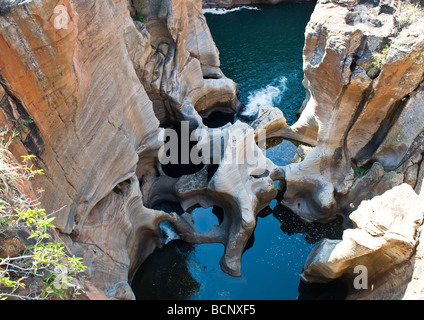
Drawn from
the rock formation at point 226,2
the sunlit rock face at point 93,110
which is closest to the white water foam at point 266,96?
the sunlit rock face at point 93,110

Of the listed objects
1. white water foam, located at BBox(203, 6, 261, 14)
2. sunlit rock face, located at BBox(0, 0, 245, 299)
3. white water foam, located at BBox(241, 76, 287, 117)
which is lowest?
white water foam, located at BBox(241, 76, 287, 117)

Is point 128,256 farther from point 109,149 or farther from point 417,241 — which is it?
point 417,241

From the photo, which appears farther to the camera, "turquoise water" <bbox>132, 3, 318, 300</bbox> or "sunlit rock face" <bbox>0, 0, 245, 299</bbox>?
"turquoise water" <bbox>132, 3, 318, 300</bbox>

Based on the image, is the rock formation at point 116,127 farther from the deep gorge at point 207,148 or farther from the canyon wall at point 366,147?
the canyon wall at point 366,147

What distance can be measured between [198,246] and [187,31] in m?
9.29

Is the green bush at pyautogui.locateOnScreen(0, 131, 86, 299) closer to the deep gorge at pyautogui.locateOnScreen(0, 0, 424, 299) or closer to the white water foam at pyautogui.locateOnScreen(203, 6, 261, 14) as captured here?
the deep gorge at pyautogui.locateOnScreen(0, 0, 424, 299)

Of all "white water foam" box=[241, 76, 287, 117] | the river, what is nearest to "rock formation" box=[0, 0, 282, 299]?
the river

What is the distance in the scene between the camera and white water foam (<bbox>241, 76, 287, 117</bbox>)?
58.5ft

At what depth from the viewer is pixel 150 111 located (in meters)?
12.0

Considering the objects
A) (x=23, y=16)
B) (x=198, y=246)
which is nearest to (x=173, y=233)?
(x=198, y=246)

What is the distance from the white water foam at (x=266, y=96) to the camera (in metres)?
17.8

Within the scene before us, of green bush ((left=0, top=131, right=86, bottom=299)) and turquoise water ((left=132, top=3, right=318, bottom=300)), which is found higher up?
green bush ((left=0, top=131, right=86, bottom=299))

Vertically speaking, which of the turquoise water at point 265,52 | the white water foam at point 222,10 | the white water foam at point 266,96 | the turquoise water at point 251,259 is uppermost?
the white water foam at point 222,10

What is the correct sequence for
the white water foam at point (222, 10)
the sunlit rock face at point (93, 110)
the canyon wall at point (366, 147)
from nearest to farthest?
the sunlit rock face at point (93, 110) → the canyon wall at point (366, 147) → the white water foam at point (222, 10)
